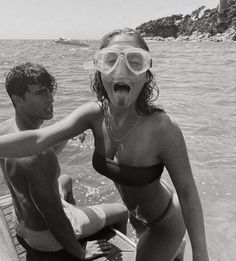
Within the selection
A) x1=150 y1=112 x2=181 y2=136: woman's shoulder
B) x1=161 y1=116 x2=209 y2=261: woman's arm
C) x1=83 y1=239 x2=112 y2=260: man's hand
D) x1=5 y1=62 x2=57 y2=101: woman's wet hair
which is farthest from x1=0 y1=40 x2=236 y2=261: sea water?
x1=83 y1=239 x2=112 y2=260: man's hand

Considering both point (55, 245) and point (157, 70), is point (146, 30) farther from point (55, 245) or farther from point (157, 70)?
point (55, 245)

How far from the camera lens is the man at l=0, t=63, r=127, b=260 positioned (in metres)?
2.57

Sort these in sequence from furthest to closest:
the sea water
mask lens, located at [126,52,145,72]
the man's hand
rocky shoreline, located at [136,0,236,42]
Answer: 1. rocky shoreline, located at [136,0,236,42]
2. the sea water
3. the man's hand
4. mask lens, located at [126,52,145,72]

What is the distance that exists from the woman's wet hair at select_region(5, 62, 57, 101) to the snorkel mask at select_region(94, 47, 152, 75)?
0.82 meters

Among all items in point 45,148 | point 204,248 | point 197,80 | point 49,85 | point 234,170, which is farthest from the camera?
point 197,80

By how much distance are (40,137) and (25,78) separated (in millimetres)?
744

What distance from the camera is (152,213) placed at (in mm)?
2705

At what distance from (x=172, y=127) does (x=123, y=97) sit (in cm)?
35

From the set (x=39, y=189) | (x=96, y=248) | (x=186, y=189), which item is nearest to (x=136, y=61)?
(x=186, y=189)

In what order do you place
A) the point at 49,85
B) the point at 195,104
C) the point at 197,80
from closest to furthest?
1. the point at 49,85
2. the point at 195,104
3. the point at 197,80

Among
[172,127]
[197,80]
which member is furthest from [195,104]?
[172,127]

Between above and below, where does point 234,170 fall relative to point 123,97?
below

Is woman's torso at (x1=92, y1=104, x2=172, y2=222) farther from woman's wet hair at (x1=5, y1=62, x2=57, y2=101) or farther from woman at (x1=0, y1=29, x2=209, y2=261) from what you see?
woman's wet hair at (x1=5, y1=62, x2=57, y2=101)

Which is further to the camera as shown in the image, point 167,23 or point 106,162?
point 167,23
